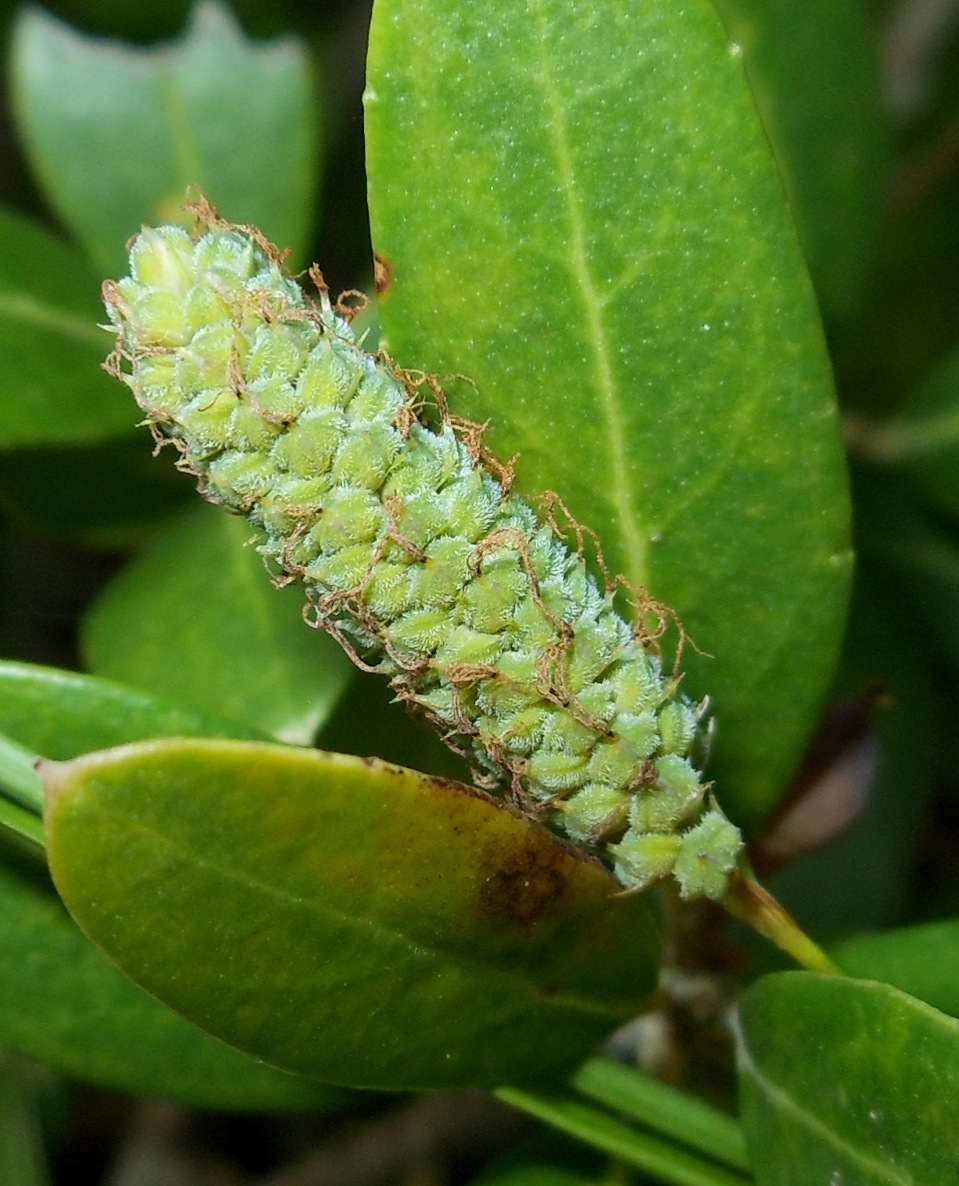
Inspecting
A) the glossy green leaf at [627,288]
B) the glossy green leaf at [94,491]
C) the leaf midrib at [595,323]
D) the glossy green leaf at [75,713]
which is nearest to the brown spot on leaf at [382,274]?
the glossy green leaf at [627,288]

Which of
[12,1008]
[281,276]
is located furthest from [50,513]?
[281,276]

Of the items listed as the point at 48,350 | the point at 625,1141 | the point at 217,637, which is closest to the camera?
the point at 625,1141

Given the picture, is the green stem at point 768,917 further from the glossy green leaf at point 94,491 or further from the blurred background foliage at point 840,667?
the glossy green leaf at point 94,491

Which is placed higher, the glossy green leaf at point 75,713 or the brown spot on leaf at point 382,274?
the brown spot on leaf at point 382,274

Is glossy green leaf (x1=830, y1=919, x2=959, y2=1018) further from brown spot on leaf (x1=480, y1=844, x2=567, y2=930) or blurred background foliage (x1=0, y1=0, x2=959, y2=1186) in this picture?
brown spot on leaf (x1=480, y1=844, x2=567, y2=930)

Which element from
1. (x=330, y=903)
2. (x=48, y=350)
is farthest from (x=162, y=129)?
(x=330, y=903)

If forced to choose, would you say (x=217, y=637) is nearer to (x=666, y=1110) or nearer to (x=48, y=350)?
(x=48, y=350)
